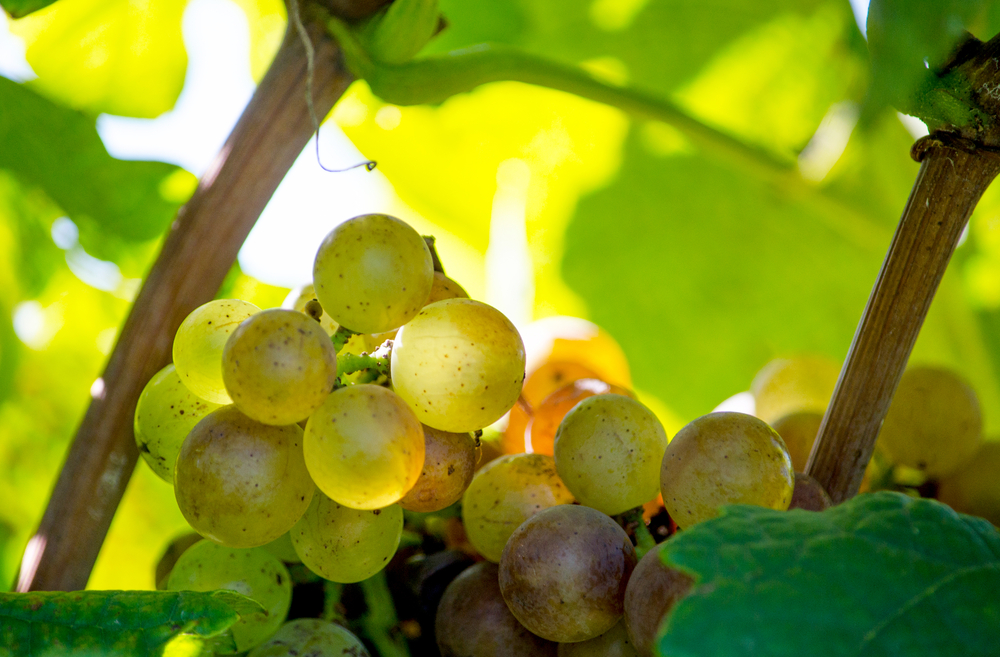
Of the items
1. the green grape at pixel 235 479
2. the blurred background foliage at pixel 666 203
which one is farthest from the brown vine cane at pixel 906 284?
the blurred background foliage at pixel 666 203

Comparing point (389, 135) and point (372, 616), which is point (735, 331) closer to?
point (389, 135)

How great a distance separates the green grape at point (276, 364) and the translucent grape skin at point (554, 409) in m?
0.22

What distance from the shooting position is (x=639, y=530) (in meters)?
0.41

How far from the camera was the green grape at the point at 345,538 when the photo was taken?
15.0 inches

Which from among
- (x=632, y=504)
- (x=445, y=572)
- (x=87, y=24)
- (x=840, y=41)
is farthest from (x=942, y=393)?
(x=87, y=24)

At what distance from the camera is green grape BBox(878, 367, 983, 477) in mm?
501

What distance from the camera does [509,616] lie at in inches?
15.9

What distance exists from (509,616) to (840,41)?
935mm

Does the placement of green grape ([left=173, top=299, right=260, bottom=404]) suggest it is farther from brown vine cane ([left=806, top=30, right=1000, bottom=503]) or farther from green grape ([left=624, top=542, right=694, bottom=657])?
brown vine cane ([left=806, top=30, right=1000, bottom=503])

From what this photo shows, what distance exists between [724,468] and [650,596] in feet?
0.25

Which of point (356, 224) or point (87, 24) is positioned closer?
point (356, 224)

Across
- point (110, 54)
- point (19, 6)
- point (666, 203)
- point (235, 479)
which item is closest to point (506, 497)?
point (235, 479)

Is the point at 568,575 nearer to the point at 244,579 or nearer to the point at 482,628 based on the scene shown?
the point at 482,628

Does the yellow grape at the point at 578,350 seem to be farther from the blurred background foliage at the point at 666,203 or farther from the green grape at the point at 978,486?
the blurred background foliage at the point at 666,203
